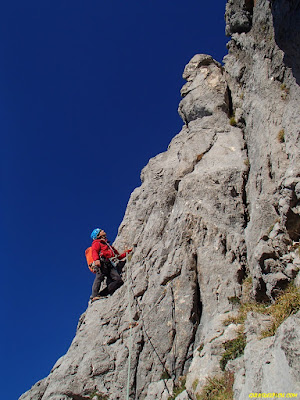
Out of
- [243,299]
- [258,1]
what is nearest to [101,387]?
[243,299]

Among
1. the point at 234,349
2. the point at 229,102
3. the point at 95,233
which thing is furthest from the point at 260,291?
the point at 229,102

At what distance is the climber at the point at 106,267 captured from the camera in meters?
14.3

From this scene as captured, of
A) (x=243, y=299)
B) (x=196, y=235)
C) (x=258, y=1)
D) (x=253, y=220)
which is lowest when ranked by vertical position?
(x=243, y=299)

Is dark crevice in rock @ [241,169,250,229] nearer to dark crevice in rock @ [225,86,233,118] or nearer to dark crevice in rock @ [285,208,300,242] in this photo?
dark crevice in rock @ [285,208,300,242]

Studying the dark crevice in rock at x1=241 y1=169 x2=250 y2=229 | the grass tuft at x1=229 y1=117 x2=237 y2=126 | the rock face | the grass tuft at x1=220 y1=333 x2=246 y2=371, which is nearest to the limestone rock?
the rock face

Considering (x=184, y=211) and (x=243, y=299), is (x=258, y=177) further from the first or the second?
(x=243, y=299)

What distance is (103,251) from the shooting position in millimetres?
15352

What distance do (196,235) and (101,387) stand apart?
5791 mm

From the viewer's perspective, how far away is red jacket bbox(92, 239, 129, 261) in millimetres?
15102

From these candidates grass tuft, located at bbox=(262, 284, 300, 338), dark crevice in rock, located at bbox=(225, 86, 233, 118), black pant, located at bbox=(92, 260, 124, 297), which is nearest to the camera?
grass tuft, located at bbox=(262, 284, 300, 338)

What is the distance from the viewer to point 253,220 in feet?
35.8

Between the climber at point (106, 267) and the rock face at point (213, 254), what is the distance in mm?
413

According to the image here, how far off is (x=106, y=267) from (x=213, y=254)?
5.26 meters

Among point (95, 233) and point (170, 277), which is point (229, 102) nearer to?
point (95, 233)
